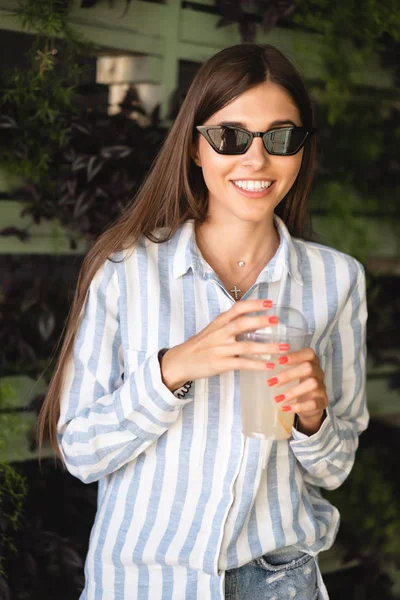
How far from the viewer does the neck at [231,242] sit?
169cm

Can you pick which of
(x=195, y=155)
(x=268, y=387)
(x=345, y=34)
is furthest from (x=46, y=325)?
(x=345, y=34)

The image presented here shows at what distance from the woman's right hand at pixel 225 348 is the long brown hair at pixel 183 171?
31cm

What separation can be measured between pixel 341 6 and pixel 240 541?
173 cm

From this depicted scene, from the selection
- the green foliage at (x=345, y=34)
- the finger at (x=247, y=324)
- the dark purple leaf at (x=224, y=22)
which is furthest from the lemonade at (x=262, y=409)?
the green foliage at (x=345, y=34)

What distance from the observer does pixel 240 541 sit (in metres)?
1.56

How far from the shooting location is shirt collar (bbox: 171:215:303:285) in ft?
5.28

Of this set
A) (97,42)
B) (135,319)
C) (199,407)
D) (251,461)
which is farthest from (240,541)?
(97,42)

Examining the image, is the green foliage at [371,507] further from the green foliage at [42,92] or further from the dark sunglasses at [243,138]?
the dark sunglasses at [243,138]

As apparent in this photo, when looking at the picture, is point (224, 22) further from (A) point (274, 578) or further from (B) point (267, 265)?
(A) point (274, 578)

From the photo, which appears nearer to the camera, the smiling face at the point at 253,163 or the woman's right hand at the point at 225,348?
the woman's right hand at the point at 225,348

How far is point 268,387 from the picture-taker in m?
1.40

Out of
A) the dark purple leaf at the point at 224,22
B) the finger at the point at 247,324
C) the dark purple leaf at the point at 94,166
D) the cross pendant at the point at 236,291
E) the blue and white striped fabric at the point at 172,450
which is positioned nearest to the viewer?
the finger at the point at 247,324

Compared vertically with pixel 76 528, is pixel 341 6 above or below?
above

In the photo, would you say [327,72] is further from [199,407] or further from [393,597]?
[393,597]
